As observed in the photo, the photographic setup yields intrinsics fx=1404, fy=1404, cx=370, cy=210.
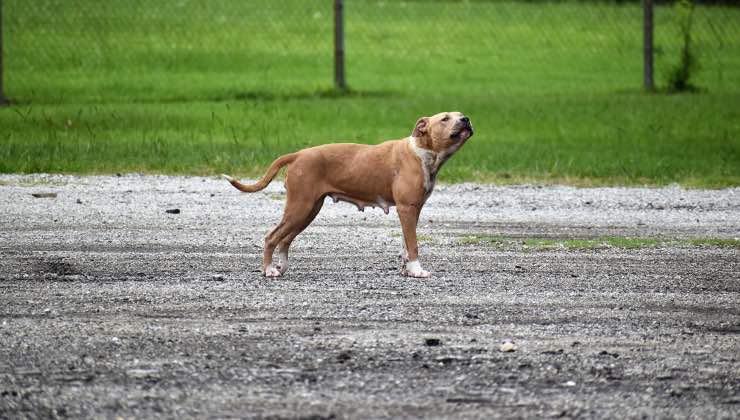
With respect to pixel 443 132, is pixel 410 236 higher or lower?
lower

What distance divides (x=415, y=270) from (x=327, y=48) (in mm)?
17247

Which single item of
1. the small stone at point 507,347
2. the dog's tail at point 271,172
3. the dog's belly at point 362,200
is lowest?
the small stone at point 507,347

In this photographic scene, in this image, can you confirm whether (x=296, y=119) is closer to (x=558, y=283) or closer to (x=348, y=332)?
(x=558, y=283)

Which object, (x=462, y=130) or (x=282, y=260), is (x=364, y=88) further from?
(x=462, y=130)

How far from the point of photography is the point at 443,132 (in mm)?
9078

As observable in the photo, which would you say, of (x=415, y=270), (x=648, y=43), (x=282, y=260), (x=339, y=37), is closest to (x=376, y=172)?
(x=415, y=270)

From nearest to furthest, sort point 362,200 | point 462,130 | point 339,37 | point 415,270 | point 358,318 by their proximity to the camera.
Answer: point 358,318 < point 462,130 < point 362,200 < point 415,270 < point 339,37

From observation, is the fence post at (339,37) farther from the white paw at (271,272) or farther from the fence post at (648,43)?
the white paw at (271,272)

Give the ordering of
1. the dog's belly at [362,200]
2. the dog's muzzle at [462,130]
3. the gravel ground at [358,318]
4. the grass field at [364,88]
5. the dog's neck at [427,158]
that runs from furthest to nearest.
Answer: the grass field at [364,88] < the dog's belly at [362,200] < the dog's neck at [427,158] < the dog's muzzle at [462,130] < the gravel ground at [358,318]

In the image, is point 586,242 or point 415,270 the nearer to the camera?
point 415,270

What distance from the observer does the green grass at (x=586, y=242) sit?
1112cm

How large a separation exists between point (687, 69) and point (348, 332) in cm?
1616

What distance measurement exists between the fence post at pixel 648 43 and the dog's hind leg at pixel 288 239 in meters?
14.1

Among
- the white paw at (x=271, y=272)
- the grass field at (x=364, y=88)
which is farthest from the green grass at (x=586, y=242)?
the grass field at (x=364, y=88)
